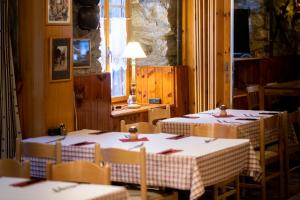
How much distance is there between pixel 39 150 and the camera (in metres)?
5.20

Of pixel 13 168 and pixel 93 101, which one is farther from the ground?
pixel 93 101

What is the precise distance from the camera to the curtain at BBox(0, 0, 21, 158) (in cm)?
622

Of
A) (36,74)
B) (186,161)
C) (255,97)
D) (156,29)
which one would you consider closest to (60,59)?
(36,74)

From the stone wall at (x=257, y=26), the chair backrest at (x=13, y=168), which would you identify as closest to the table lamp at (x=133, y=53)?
the stone wall at (x=257, y=26)

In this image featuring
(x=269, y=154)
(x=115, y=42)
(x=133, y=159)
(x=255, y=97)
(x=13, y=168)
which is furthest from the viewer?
(x=255, y=97)

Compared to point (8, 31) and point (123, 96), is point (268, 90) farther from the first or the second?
point (8, 31)

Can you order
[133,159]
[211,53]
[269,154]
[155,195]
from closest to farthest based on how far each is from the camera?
[133,159]
[155,195]
[269,154]
[211,53]

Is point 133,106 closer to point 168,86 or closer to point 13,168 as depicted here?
point 168,86

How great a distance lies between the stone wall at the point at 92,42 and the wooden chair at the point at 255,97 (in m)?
2.41

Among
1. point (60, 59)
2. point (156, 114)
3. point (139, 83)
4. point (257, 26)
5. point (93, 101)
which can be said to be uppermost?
point (257, 26)

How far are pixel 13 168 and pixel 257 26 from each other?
8.10 m

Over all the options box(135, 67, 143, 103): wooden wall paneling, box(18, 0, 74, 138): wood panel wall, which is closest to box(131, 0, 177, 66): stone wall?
box(135, 67, 143, 103): wooden wall paneling

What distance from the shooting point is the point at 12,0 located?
251 inches

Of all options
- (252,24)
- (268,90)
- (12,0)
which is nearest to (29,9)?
(12,0)
